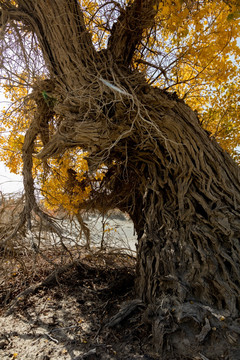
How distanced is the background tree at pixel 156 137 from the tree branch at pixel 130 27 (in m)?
0.01

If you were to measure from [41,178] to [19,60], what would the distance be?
1.94 metres

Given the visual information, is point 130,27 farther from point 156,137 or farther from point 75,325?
point 75,325

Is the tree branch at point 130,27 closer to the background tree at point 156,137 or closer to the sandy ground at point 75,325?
the background tree at point 156,137

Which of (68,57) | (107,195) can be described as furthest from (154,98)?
(107,195)

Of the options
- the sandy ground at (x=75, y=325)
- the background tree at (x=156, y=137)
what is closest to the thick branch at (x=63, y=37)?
the background tree at (x=156, y=137)

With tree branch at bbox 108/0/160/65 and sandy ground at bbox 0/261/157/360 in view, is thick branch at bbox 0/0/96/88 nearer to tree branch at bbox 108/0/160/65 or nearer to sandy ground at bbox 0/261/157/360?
tree branch at bbox 108/0/160/65

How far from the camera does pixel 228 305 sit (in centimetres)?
249

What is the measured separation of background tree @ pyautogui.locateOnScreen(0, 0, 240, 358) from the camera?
8.98 ft

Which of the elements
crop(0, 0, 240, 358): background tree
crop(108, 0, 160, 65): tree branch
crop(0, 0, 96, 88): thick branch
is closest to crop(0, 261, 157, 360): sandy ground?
crop(0, 0, 240, 358): background tree

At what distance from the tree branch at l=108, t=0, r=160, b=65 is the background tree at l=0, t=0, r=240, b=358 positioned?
14 mm

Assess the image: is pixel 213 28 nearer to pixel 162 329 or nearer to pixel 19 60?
pixel 19 60

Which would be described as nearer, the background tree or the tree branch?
the background tree

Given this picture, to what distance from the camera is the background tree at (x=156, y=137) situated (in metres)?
2.74

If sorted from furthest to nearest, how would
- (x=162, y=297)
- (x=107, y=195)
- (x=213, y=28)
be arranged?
(x=107, y=195) → (x=213, y=28) → (x=162, y=297)
